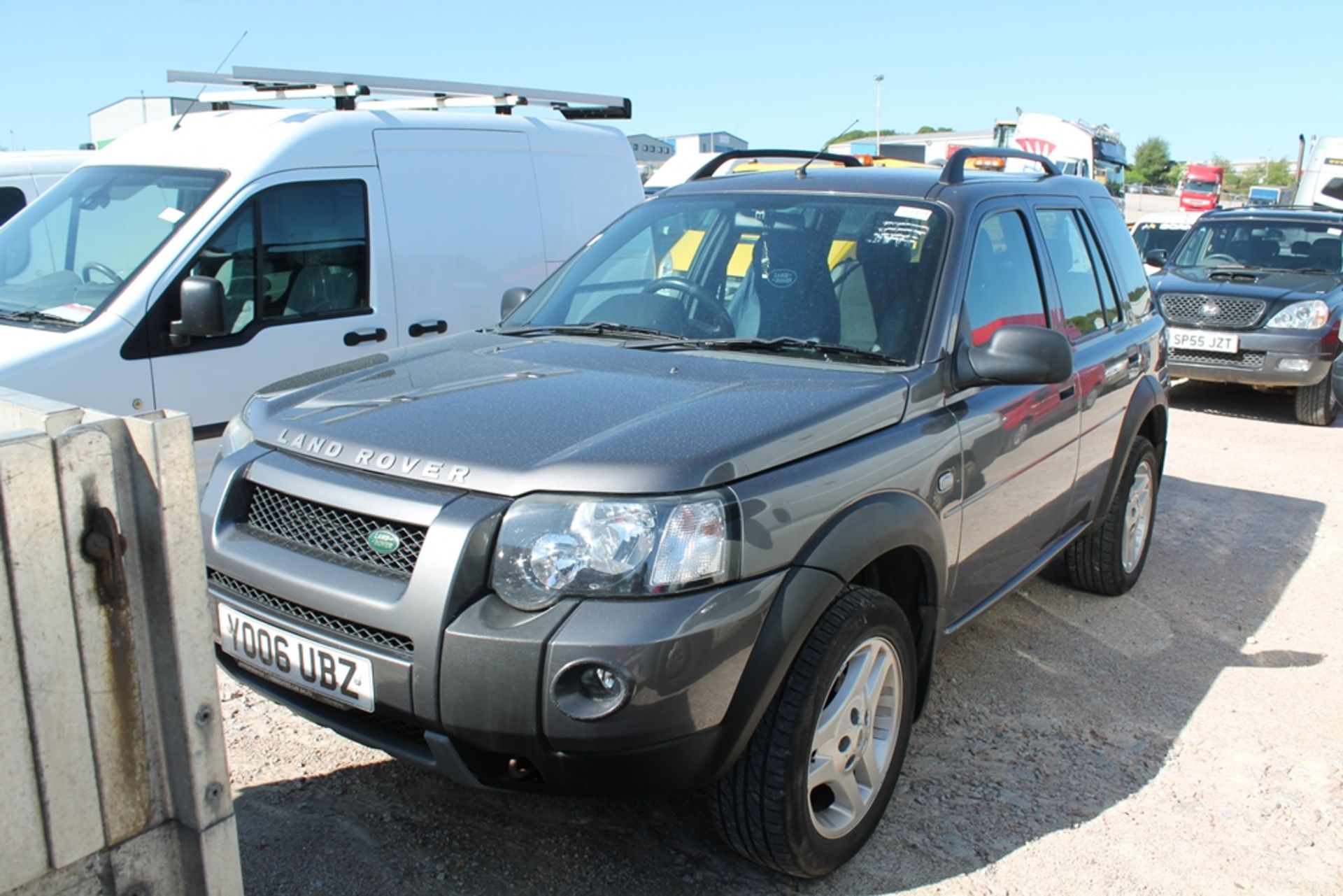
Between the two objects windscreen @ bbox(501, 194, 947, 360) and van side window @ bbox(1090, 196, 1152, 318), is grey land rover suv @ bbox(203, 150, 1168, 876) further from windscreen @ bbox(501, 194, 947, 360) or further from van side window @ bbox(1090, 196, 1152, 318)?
van side window @ bbox(1090, 196, 1152, 318)

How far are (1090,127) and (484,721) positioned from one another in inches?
1196

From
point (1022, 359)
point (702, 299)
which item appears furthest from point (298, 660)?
point (1022, 359)

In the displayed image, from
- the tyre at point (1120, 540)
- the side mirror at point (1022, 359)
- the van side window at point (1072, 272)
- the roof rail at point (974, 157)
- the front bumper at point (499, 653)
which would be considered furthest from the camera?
the tyre at point (1120, 540)

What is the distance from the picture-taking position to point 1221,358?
10.1 m

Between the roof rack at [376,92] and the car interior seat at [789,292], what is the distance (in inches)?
129

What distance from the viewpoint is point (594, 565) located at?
2.41m

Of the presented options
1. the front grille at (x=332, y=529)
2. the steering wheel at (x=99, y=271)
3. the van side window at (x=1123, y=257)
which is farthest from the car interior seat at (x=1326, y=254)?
the front grille at (x=332, y=529)

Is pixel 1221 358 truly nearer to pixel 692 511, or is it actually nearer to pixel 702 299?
pixel 702 299

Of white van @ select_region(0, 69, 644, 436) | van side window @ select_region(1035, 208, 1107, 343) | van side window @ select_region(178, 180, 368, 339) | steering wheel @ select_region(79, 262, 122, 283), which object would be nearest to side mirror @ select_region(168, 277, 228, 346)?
white van @ select_region(0, 69, 644, 436)

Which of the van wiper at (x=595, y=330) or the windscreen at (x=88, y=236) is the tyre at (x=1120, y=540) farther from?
the windscreen at (x=88, y=236)

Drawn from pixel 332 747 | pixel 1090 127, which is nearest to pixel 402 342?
pixel 332 747

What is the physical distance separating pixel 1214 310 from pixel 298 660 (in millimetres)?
9590

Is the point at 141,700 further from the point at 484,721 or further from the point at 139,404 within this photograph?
the point at 139,404

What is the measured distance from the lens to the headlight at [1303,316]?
973cm
